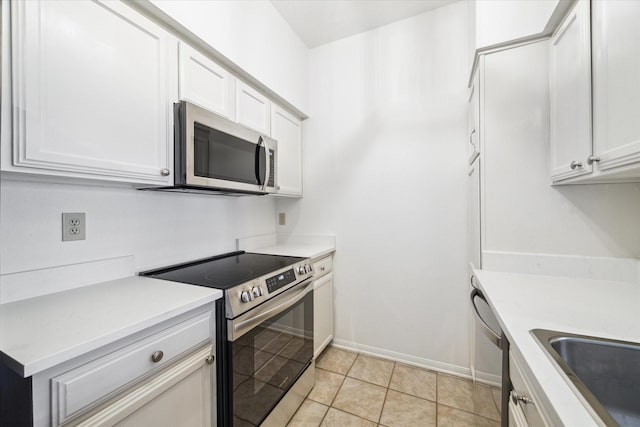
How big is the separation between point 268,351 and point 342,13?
2415 millimetres

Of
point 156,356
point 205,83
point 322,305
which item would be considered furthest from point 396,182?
point 156,356

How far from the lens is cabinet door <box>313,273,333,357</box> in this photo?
1.98 metres

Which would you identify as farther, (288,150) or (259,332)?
(288,150)

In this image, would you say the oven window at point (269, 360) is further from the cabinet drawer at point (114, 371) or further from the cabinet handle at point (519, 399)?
the cabinet handle at point (519, 399)

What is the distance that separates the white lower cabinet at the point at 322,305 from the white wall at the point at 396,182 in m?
0.10

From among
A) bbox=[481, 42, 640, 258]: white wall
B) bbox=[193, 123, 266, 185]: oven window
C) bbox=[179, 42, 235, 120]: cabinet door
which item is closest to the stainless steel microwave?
bbox=[193, 123, 266, 185]: oven window

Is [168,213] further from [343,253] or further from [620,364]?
[620,364]

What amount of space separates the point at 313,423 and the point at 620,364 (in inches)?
56.7

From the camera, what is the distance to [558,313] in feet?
2.86

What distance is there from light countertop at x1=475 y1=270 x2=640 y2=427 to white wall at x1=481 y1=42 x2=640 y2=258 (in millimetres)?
188

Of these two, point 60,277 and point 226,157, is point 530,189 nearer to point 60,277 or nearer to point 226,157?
point 226,157

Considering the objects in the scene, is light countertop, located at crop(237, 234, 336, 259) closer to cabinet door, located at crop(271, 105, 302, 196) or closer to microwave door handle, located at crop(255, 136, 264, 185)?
cabinet door, located at crop(271, 105, 302, 196)

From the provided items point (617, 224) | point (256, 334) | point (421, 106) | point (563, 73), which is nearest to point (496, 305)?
point (617, 224)

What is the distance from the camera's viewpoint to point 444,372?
6.41ft
